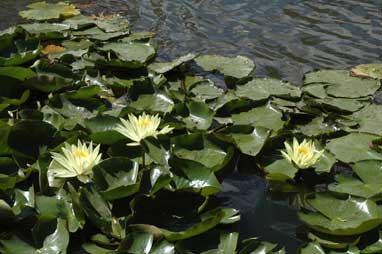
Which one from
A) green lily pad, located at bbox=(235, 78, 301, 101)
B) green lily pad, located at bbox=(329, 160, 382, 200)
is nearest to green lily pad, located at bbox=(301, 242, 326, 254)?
green lily pad, located at bbox=(329, 160, 382, 200)

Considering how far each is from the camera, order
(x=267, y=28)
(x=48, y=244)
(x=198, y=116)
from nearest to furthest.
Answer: (x=48, y=244) → (x=198, y=116) → (x=267, y=28)

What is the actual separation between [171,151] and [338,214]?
31.2 inches

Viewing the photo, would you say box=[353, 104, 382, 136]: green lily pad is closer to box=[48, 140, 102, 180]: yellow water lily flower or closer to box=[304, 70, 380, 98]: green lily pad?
box=[304, 70, 380, 98]: green lily pad

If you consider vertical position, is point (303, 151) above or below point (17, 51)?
above

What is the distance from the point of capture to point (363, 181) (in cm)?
253

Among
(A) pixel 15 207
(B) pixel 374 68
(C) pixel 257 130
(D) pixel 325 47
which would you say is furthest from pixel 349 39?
(A) pixel 15 207

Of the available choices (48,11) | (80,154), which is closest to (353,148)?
(80,154)

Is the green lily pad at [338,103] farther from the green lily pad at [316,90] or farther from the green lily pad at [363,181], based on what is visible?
the green lily pad at [363,181]

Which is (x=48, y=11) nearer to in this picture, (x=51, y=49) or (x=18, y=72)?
(x=51, y=49)

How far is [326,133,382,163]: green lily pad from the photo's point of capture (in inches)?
109

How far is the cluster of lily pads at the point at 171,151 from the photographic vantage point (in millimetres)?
2176

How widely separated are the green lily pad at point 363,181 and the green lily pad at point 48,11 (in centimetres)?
325

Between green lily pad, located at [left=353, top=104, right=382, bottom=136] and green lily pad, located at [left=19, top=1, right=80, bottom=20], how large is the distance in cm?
290

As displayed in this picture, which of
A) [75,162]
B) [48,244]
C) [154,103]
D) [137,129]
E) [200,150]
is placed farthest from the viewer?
[154,103]
